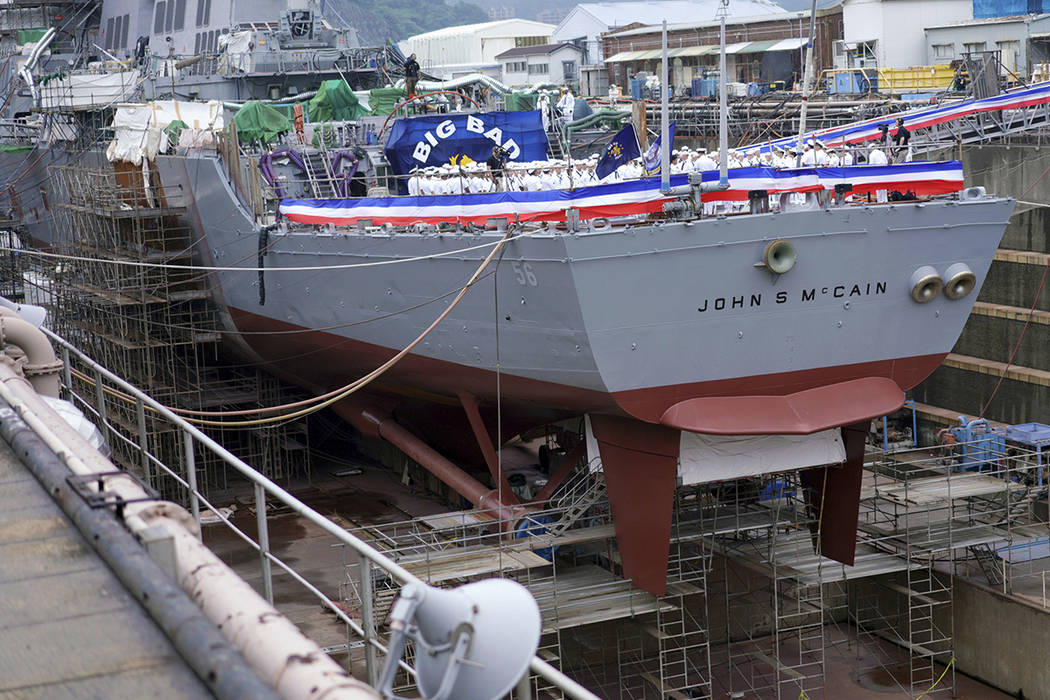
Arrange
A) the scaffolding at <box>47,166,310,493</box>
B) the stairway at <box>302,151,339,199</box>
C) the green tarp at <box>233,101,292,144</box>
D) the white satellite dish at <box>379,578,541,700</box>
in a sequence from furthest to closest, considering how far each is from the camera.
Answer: the green tarp at <box>233,101,292,144</box> < the scaffolding at <box>47,166,310,493</box> < the stairway at <box>302,151,339,199</box> < the white satellite dish at <box>379,578,541,700</box>

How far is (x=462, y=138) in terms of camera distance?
16.1m

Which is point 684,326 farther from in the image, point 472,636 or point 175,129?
point 175,129

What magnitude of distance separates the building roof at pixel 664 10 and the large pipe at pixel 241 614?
56378mm

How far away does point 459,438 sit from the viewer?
54.3 feet

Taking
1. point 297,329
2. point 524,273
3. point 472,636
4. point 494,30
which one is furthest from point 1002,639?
point 494,30

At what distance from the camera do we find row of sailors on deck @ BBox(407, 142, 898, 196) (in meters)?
13.8

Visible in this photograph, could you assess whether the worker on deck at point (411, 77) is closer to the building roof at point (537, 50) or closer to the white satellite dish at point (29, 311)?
the white satellite dish at point (29, 311)

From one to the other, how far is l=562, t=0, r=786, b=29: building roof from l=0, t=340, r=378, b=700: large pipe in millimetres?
56378

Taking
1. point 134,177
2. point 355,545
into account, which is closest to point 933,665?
point 355,545

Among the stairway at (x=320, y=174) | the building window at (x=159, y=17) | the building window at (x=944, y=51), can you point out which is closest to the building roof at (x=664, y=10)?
the building window at (x=944, y=51)

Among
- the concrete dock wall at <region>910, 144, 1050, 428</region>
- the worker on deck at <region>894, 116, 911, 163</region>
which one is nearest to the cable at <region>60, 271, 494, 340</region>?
the worker on deck at <region>894, 116, 911, 163</region>

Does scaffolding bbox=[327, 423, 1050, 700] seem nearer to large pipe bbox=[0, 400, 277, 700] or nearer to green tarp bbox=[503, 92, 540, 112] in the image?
green tarp bbox=[503, 92, 540, 112]

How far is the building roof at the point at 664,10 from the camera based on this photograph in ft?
192

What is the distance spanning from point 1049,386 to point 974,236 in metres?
5.96
